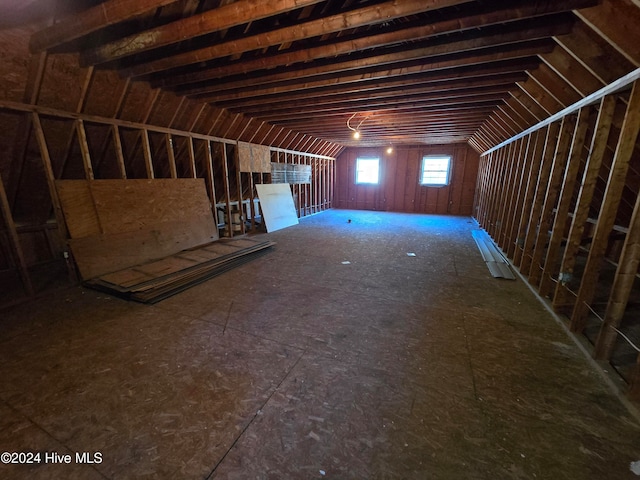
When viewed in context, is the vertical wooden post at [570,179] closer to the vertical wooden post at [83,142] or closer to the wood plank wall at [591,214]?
the wood plank wall at [591,214]

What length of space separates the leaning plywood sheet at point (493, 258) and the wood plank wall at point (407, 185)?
3982mm

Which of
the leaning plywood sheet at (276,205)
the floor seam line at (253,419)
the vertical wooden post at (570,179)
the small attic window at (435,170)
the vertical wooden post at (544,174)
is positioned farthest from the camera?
the small attic window at (435,170)

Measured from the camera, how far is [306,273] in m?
3.85

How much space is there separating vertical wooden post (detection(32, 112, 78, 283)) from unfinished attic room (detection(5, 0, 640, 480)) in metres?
0.02

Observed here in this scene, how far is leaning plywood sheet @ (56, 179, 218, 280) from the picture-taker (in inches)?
129

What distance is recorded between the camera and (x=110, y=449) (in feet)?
4.33

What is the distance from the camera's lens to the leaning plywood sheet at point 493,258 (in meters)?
3.77

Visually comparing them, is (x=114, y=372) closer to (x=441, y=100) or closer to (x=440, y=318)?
(x=440, y=318)

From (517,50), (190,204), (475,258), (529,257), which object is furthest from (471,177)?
(190,204)

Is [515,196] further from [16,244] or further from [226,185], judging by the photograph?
[16,244]

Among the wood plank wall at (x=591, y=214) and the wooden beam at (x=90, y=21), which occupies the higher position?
the wooden beam at (x=90, y=21)

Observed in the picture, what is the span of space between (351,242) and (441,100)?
3081 millimetres

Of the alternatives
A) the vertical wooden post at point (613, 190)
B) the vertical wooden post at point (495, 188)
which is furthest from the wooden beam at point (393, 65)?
the vertical wooden post at point (495, 188)

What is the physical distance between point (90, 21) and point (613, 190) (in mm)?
4526
